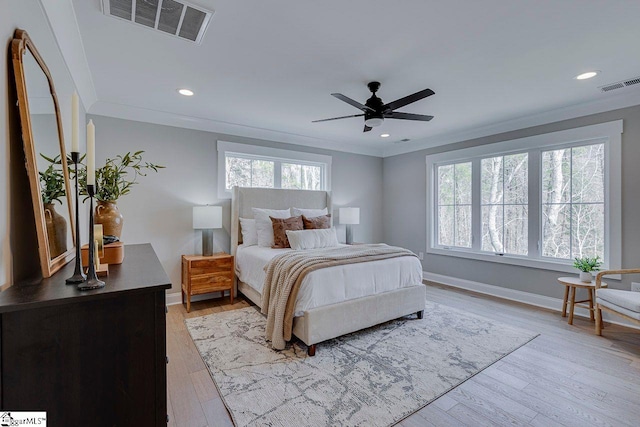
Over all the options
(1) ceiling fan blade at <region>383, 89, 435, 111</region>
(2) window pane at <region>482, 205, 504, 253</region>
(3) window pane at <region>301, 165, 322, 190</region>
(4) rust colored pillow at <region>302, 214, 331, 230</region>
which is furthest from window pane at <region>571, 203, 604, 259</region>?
(3) window pane at <region>301, 165, 322, 190</region>

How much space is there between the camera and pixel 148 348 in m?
1.07

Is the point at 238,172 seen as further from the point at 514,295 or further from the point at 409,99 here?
the point at 514,295

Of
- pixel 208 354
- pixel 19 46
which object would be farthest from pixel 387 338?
pixel 19 46

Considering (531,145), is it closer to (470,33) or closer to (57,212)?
(470,33)

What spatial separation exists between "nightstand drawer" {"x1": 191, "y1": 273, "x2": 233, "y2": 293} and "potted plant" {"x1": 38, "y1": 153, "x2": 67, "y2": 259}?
2260 mm

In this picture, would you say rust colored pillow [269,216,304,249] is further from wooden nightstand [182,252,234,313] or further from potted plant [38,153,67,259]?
potted plant [38,153,67,259]

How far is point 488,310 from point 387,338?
5.49ft

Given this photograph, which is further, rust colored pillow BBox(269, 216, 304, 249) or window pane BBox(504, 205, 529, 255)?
window pane BBox(504, 205, 529, 255)

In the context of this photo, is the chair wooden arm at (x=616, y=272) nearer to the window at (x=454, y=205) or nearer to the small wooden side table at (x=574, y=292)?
the small wooden side table at (x=574, y=292)

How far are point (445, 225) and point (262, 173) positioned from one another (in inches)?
126

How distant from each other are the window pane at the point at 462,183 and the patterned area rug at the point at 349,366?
211cm

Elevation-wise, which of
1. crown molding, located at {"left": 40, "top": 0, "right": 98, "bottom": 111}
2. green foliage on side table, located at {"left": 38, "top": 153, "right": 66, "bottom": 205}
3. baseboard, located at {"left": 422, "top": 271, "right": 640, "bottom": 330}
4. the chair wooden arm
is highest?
crown molding, located at {"left": 40, "top": 0, "right": 98, "bottom": 111}

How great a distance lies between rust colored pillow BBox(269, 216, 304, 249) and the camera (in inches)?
155

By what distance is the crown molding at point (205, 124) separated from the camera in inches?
140
